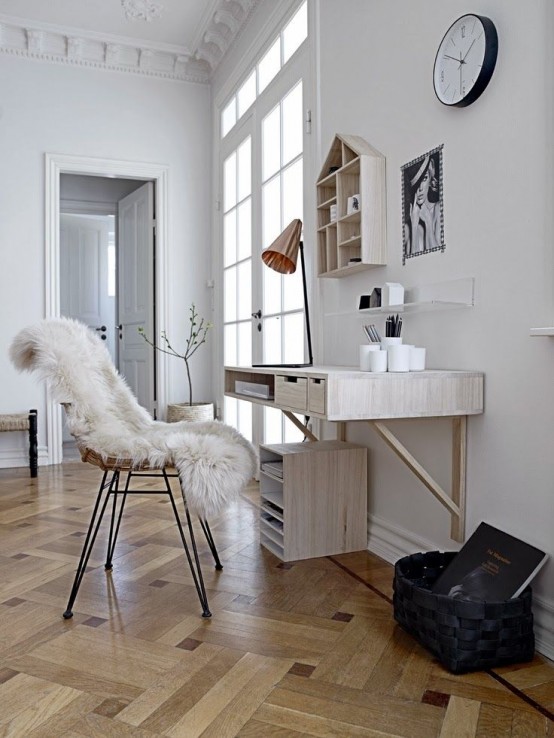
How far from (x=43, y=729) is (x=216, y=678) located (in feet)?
1.38

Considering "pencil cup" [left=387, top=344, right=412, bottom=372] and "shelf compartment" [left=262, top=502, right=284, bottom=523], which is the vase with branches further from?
"pencil cup" [left=387, top=344, right=412, bottom=372]

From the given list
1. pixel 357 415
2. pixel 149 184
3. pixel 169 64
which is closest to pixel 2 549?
pixel 357 415

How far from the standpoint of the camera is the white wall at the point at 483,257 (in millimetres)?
1809

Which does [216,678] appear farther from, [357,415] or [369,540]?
[369,540]

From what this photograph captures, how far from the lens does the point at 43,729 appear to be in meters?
1.45

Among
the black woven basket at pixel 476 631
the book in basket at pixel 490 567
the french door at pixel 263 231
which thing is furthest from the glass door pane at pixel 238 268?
the black woven basket at pixel 476 631

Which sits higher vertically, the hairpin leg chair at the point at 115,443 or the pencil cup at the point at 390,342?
the pencil cup at the point at 390,342

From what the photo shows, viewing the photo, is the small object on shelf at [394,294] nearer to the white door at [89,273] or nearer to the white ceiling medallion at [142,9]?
the white ceiling medallion at [142,9]

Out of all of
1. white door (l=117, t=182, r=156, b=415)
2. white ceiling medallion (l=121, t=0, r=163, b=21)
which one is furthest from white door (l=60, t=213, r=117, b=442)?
white ceiling medallion (l=121, t=0, r=163, b=21)

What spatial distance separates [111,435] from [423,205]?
4.44ft

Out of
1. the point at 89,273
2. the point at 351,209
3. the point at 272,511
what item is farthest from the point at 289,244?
the point at 89,273

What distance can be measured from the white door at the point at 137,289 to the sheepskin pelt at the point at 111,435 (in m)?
2.91

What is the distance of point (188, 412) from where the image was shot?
454cm

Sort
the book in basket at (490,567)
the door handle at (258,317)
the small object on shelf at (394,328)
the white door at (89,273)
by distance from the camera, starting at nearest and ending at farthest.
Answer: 1. the book in basket at (490,567)
2. the small object on shelf at (394,328)
3. the door handle at (258,317)
4. the white door at (89,273)
